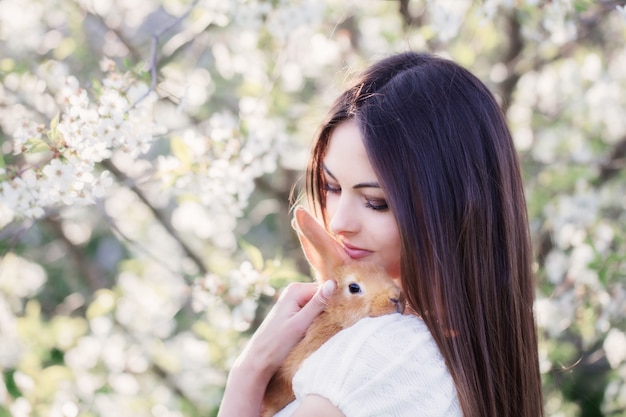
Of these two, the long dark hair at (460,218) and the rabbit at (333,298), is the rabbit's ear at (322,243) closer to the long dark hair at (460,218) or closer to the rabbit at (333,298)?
the rabbit at (333,298)

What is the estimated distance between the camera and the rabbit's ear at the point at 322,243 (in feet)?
4.92

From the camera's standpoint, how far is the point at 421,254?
57.8 inches

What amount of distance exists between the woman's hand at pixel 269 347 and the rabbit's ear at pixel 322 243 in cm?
5

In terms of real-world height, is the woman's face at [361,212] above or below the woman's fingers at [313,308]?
above

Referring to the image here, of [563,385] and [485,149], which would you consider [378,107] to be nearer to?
[485,149]

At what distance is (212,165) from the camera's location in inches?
91.8

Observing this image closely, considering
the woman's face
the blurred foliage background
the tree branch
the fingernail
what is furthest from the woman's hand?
the tree branch

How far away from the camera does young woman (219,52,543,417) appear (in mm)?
1383

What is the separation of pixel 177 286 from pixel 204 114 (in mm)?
823

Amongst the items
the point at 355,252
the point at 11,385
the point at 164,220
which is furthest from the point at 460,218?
the point at 164,220

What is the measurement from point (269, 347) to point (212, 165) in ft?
3.00

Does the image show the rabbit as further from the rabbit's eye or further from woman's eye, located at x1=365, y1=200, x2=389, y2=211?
woman's eye, located at x1=365, y1=200, x2=389, y2=211

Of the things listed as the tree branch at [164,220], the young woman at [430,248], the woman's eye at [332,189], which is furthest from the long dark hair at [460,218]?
the tree branch at [164,220]

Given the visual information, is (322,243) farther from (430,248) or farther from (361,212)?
(430,248)
